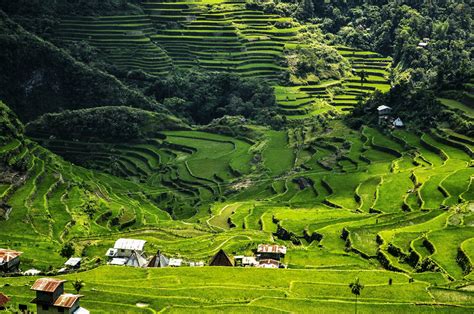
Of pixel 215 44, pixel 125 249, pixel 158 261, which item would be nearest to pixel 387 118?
pixel 215 44

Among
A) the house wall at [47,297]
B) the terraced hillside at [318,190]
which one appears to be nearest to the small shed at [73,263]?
the terraced hillside at [318,190]

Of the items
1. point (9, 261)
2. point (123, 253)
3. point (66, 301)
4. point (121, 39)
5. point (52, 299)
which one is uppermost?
point (52, 299)

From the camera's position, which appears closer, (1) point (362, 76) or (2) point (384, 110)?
(2) point (384, 110)

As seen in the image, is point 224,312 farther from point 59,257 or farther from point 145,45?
point 145,45

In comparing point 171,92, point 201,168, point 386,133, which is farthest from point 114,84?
point 386,133

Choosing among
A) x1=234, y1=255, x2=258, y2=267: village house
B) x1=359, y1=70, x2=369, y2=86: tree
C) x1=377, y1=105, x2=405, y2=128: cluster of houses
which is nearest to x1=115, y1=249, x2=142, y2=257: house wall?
x1=234, y1=255, x2=258, y2=267: village house

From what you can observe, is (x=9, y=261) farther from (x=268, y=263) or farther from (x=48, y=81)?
(x=48, y=81)

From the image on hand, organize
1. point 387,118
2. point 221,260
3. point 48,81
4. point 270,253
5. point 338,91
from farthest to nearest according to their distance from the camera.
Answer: point 338,91
point 48,81
point 387,118
point 270,253
point 221,260
